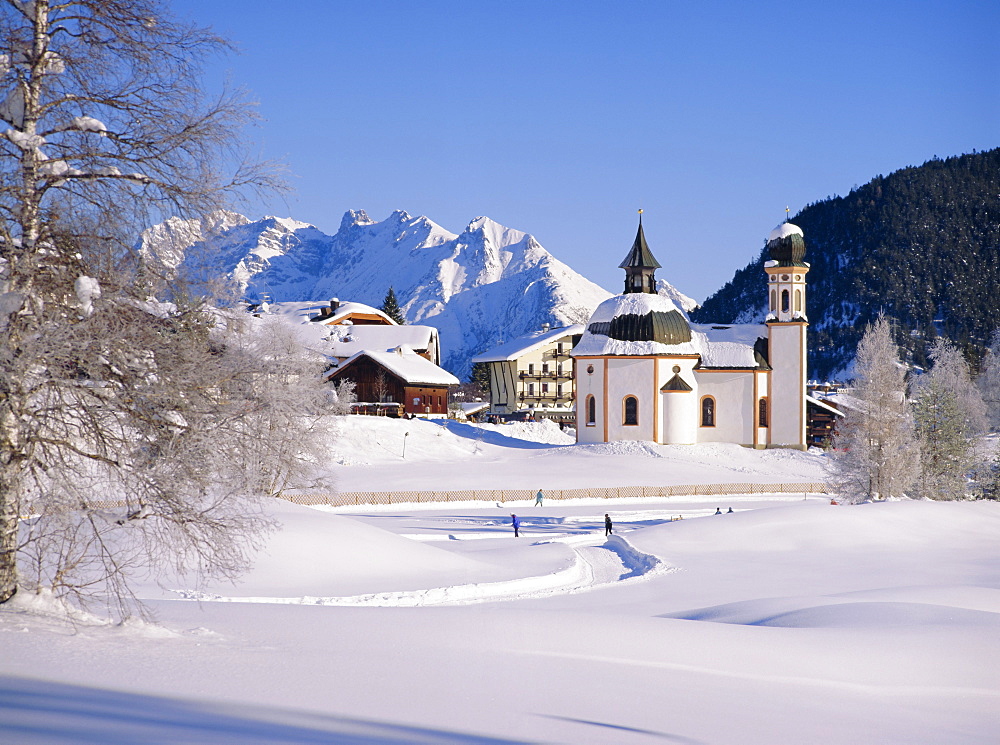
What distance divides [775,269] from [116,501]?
204 feet

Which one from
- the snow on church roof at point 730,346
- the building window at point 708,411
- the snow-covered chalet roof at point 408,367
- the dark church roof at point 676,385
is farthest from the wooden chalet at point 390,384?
the snow on church roof at point 730,346

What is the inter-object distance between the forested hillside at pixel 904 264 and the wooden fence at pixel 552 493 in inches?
3900

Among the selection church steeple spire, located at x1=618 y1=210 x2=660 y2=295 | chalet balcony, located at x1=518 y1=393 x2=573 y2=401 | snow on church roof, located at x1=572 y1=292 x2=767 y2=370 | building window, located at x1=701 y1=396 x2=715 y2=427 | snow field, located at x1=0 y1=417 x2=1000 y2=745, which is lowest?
snow field, located at x1=0 y1=417 x2=1000 y2=745

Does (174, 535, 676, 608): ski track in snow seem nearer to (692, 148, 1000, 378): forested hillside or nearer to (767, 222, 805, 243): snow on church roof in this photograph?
(767, 222, 805, 243): snow on church roof

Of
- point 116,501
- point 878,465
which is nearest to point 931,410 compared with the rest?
point 878,465

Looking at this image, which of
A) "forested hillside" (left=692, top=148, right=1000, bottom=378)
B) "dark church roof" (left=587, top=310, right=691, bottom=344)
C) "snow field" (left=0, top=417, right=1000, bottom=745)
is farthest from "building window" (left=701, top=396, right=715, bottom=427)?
"forested hillside" (left=692, top=148, right=1000, bottom=378)

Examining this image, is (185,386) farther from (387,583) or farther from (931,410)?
(931,410)

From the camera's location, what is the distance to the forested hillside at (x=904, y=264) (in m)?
152

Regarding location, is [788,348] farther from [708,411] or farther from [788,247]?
[788,247]

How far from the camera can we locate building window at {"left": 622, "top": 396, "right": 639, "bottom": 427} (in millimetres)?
63188

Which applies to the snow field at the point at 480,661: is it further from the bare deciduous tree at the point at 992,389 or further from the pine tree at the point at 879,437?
the bare deciduous tree at the point at 992,389

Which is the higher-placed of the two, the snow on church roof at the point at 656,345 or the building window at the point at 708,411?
the snow on church roof at the point at 656,345

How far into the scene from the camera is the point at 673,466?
58.1 metres

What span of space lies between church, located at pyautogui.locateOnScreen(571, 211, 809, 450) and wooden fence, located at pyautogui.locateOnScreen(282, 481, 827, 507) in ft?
33.3
